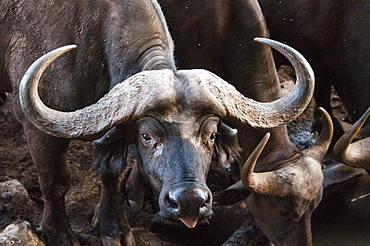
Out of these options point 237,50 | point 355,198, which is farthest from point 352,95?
point 237,50

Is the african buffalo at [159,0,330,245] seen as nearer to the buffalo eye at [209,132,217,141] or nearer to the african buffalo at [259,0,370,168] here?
the african buffalo at [259,0,370,168]

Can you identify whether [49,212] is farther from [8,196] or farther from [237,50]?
[237,50]

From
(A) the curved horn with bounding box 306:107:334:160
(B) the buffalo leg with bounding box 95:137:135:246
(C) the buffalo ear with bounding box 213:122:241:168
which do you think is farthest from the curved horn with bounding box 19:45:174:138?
(A) the curved horn with bounding box 306:107:334:160

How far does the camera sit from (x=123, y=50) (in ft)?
17.5

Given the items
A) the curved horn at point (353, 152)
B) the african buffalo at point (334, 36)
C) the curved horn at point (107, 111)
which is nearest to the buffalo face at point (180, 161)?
the curved horn at point (107, 111)

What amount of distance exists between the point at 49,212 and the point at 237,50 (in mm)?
2064

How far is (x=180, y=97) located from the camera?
15.4 feet

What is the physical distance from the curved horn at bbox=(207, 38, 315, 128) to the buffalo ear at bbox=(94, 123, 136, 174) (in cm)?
63

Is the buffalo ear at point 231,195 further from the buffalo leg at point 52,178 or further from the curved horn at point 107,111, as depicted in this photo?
the curved horn at point 107,111

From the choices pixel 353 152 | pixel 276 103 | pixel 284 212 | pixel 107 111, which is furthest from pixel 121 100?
pixel 353 152

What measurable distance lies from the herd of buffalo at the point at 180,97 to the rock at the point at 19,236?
5.9 inches

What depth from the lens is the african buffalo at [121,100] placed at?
466cm

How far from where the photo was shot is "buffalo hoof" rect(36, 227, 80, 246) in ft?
19.4

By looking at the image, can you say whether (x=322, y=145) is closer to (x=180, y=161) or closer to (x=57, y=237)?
(x=180, y=161)
